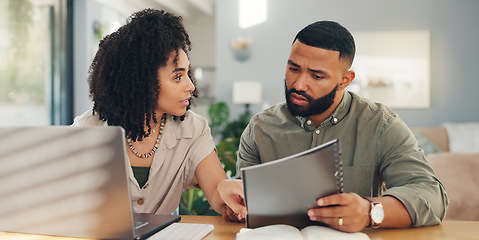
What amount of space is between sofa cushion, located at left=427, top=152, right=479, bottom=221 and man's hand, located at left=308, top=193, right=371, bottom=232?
123 cm

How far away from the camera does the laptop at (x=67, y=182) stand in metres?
0.74

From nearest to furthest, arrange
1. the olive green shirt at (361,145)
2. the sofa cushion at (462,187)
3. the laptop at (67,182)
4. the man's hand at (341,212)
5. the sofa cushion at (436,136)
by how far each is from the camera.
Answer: the laptop at (67,182), the man's hand at (341,212), the olive green shirt at (361,145), the sofa cushion at (462,187), the sofa cushion at (436,136)

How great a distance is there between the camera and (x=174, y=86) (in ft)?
4.16

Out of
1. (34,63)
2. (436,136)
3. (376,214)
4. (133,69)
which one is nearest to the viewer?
(376,214)

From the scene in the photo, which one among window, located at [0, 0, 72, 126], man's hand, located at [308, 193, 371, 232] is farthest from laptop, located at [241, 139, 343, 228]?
window, located at [0, 0, 72, 126]

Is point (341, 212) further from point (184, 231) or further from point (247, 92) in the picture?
point (247, 92)

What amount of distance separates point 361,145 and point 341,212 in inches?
19.8

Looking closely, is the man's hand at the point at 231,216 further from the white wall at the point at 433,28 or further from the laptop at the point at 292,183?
the white wall at the point at 433,28

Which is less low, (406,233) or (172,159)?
(172,159)

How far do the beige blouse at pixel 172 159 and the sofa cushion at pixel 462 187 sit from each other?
119 centimetres

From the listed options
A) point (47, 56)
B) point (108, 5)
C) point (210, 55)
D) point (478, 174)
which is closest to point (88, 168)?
point (478, 174)

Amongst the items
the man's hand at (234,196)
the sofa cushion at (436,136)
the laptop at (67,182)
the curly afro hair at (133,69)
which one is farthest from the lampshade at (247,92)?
the laptop at (67,182)

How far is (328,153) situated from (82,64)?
464cm

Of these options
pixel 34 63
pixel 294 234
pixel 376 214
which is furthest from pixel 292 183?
pixel 34 63
